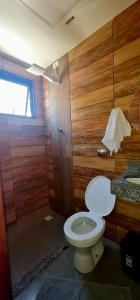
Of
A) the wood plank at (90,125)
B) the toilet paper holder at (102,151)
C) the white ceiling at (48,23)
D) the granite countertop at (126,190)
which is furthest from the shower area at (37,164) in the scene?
the granite countertop at (126,190)

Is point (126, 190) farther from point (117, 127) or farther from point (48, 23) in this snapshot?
point (48, 23)

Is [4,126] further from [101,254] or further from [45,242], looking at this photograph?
[101,254]

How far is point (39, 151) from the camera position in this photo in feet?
8.07

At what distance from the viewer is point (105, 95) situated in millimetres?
1645

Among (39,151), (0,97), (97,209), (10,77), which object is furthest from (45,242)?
(10,77)

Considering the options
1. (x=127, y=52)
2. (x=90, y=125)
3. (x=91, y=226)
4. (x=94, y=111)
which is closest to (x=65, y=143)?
(x=90, y=125)

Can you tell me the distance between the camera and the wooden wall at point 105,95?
4.68 ft

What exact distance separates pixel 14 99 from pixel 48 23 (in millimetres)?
1075

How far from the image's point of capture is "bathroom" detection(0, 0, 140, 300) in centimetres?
132

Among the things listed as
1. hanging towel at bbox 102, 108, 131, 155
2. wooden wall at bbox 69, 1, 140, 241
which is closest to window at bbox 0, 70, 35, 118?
wooden wall at bbox 69, 1, 140, 241

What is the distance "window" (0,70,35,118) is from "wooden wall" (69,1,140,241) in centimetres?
77

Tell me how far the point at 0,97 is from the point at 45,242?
197 centimetres

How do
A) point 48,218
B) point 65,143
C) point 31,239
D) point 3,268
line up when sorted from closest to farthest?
1. point 3,268
2. point 31,239
3. point 65,143
4. point 48,218

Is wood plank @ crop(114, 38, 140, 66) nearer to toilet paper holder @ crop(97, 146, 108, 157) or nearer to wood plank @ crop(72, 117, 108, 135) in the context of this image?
wood plank @ crop(72, 117, 108, 135)
